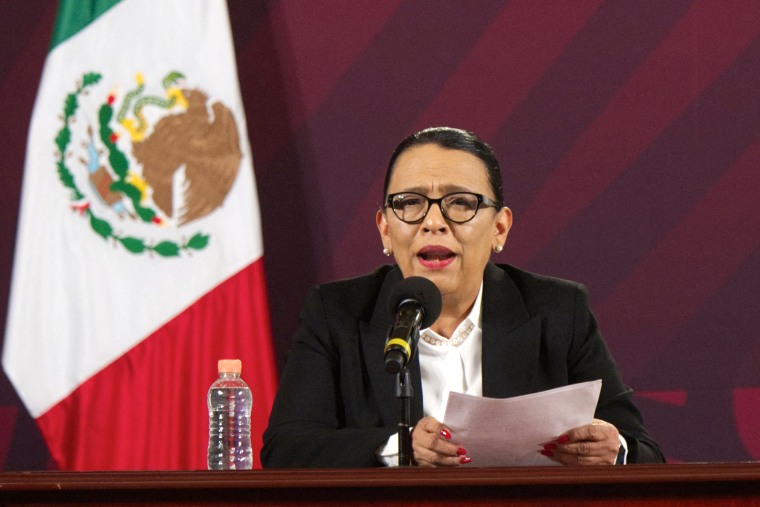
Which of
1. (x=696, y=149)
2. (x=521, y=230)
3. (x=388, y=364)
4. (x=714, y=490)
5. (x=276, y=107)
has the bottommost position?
(x=714, y=490)

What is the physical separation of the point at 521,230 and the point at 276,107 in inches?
36.3

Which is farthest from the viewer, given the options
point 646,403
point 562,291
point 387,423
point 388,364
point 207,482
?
point 646,403

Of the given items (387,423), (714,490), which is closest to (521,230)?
(387,423)

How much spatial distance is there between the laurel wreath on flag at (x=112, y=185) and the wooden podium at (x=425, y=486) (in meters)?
1.98

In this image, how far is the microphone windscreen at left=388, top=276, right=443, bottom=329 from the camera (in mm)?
1548

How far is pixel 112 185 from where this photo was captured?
3.11 metres

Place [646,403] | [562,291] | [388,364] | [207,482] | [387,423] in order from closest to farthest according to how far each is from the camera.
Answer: [207,482] < [388,364] < [387,423] < [562,291] < [646,403]

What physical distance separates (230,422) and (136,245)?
0.67m

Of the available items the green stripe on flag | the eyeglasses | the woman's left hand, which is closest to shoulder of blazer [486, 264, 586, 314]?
the eyeglasses

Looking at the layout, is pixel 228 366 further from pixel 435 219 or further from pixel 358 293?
pixel 435 219

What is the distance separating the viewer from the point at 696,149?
3090mm

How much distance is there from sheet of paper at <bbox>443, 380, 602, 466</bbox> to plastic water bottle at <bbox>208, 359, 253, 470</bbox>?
1414mm

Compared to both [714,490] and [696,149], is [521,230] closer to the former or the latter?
[696,149]

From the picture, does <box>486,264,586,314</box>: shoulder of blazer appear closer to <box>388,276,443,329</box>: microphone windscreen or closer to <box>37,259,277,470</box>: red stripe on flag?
<box>388,276,443,329</box>: microphone windscreen
